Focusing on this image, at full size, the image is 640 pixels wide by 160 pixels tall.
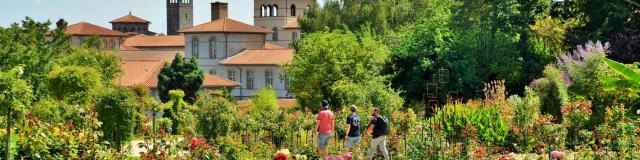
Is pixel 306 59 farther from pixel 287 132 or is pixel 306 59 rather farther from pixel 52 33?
pixel 287 132

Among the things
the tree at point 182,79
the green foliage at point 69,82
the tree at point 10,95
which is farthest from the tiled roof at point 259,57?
the tree at point 10,95

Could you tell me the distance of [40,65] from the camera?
136 feet

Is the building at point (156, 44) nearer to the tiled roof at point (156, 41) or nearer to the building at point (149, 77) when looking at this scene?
the tiled roof at point (156, 41)

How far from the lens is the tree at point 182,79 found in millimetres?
58500

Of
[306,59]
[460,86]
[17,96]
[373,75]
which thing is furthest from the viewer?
[306,59]

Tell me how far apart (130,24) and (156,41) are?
3429cm

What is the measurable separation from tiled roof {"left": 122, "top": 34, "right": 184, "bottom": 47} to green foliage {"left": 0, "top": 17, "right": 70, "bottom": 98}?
62427 mm

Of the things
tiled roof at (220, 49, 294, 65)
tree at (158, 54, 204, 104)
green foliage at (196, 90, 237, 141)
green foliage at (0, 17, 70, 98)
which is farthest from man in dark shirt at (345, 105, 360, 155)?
tiled roof at (220, 49, 294, 65)

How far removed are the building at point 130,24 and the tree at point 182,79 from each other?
86429 mm

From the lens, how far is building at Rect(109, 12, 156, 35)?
145 meters

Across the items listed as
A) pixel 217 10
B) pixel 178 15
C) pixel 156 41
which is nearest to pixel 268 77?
pixel 217 10

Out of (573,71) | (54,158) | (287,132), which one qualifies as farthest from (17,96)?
(573,71)

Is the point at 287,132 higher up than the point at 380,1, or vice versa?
the point at 380,1

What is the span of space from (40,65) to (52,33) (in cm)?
579
